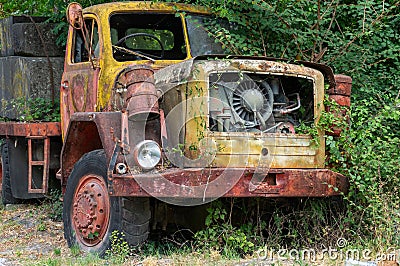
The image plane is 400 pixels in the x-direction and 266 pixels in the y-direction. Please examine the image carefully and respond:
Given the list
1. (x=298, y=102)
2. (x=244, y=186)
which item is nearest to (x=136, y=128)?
(x=244, y=186)

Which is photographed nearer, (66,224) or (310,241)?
(310,241)

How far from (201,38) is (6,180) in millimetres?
3548

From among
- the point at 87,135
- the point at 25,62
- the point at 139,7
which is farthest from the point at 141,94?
the point at 25,62

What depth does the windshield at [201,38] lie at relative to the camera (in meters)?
7.71

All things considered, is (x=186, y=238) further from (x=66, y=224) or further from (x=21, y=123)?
(x=21, y=123)

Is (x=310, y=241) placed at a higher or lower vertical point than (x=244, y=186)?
lower

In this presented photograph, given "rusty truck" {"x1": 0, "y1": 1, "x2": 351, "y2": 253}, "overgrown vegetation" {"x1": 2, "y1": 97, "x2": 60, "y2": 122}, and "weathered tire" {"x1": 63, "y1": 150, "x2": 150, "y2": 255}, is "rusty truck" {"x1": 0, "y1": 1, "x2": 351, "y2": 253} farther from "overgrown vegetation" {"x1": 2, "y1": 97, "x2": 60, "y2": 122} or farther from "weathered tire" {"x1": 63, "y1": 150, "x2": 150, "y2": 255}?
"overgrown vegetation" {"x1": 2, "y1": 97, "x2": 60, "y2": 122}

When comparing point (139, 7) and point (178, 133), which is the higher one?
point (139, 7)

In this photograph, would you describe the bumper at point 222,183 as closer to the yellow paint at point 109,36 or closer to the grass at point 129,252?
the grass at point 129,252

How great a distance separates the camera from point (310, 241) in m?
6.75

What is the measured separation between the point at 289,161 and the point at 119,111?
153 centimetres

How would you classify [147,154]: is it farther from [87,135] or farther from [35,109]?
[35,109]

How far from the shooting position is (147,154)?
625 centimetres

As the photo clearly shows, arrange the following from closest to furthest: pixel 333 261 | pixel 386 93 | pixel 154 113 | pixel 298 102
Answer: pixel 333 261 → pixel 154 113 → pixel 298 102 → pixel 386 93
